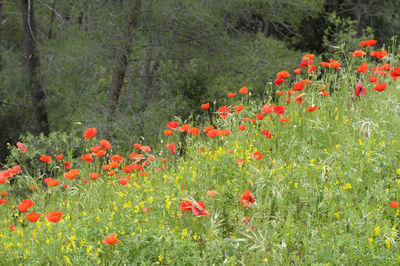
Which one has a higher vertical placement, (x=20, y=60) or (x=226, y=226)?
(x=226, y=226)

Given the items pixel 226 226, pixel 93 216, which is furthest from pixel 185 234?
pixel 93 216

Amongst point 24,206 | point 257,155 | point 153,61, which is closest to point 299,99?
point 257,155

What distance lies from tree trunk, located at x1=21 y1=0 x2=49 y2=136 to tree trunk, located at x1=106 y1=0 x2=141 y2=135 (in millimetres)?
2735

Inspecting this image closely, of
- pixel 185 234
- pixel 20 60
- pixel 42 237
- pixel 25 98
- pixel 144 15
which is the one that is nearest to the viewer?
pixel 185 234

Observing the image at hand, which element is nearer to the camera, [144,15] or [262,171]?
[262,171]

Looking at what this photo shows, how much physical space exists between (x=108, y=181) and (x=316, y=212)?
1824 millimetres

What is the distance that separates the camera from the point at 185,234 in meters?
2.76

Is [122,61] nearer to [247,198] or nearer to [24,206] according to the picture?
[24,206]

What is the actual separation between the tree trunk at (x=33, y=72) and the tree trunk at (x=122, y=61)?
8.97 ft

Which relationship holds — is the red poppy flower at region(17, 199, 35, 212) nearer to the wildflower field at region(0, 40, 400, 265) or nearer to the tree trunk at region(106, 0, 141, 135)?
the wildflower field at region(0, 40, 400, 265)

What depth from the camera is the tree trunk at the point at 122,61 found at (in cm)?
908

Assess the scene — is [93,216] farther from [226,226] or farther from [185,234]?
[226,226]

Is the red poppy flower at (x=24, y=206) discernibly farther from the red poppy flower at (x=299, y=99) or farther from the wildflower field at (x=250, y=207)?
the red poppy flower at (x=299, y=99)

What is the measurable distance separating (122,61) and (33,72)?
3.63 meters
